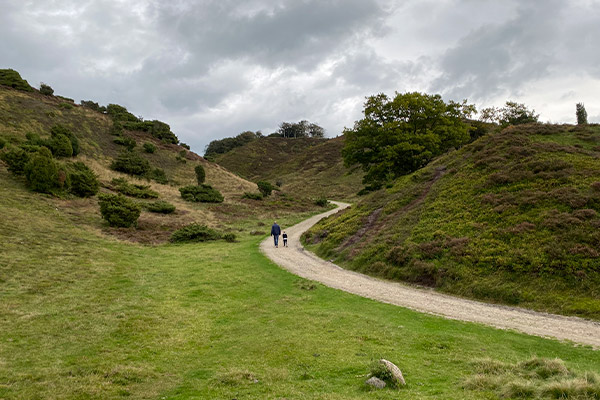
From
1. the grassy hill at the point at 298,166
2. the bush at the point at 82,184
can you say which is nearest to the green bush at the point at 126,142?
the bush at the point at 82,184

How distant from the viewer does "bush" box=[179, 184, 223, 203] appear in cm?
5375

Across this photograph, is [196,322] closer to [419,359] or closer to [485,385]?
[419,359]

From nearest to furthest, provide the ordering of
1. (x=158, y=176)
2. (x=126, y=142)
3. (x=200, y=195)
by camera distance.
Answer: (x=200, y=195), (x=158, y=176), (x=126, y=142)

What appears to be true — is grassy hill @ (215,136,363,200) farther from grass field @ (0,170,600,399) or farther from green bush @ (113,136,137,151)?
grass field @ (0,170,600,399)

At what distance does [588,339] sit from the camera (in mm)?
10711

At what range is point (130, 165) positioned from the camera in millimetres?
57906

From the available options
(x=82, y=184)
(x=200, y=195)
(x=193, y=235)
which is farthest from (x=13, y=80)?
(x=193, y=235)

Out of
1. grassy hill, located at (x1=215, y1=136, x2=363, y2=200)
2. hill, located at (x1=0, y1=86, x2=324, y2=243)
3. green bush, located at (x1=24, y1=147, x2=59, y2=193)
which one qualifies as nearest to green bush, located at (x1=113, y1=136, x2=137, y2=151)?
hill, located at (x1=0, y1=86, x2=324, y2=243)

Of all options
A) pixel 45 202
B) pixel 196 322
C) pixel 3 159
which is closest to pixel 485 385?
pixel 196 322

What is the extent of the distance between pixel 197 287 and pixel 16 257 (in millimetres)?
9763

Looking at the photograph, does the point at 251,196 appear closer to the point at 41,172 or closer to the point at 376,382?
the point at 41,172

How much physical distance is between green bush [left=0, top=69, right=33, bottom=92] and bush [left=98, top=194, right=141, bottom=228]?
197 ft

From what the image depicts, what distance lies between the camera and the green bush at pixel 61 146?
47.8 metres

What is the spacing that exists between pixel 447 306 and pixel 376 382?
9.01 meters
